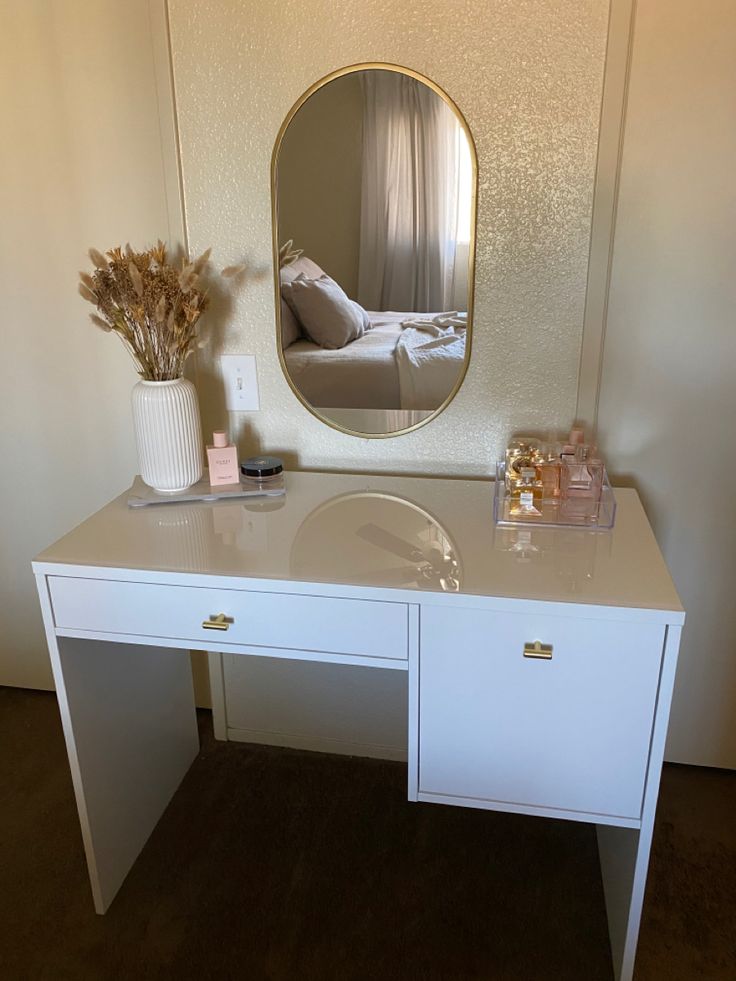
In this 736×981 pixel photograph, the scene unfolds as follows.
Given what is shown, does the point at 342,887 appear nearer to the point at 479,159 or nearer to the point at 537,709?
the point at 537,709

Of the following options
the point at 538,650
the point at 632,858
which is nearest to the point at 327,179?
the point at 538,650

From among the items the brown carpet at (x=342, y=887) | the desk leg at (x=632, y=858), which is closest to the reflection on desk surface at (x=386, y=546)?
the desk leg at (x=632, y=858)

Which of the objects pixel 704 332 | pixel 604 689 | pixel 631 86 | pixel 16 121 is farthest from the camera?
pixel 16 121

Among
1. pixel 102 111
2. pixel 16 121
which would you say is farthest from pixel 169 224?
pixel 16 121

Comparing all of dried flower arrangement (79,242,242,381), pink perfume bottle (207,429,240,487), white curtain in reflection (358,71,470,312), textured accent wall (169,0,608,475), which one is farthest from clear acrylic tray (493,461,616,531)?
dried flower arrangement (79,242,242,381)

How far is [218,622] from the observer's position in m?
1.29

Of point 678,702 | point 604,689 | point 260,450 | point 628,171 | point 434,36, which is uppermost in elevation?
point 434,36

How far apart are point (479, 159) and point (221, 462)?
31.3 inches

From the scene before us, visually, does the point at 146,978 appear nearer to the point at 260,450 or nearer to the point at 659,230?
the point at 260,450

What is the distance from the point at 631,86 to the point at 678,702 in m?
1.35

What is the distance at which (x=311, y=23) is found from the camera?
1.46 metres

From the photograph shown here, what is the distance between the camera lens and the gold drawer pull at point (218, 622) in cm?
129

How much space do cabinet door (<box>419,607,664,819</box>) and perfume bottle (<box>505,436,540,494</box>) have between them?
37cm

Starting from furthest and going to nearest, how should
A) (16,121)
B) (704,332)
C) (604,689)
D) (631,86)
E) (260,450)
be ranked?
(260,450), (16,121), (704,332), (631,86), (604,689)
